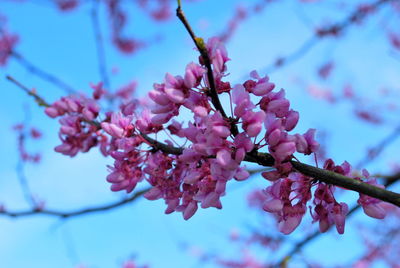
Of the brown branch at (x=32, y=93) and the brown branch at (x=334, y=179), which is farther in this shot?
the brown branch at (x=32, y=93)

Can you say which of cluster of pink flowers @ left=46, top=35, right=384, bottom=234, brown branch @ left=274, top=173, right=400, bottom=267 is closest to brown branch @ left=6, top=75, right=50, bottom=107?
cluster of pink flowers @ left=46, top=35, right=384, bottom=234

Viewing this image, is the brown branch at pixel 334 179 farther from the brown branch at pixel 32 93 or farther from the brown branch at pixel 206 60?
the brown branch at pixel 32 93

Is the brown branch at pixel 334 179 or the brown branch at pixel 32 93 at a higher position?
the brown branch at pixel 32 93

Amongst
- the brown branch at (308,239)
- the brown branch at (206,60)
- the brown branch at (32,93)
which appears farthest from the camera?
the brown branch at (308,239)

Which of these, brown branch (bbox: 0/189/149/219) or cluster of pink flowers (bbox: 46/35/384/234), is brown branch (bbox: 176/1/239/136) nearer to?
cluster of pink flowers (bbox: 46/35/384/234)

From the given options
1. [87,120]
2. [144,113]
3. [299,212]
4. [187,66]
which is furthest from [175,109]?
[87,120]

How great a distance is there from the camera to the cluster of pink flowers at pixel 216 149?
4.51ft

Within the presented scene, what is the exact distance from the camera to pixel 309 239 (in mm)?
3762

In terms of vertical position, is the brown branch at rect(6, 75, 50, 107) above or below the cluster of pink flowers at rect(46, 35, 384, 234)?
above

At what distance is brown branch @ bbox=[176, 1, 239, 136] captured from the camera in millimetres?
1232

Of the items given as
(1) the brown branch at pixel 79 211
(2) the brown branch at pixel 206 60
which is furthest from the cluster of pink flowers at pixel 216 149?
(1) the brown branch at pixel 79 211

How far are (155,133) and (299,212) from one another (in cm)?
75

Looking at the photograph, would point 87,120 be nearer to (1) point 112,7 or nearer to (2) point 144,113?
(2) point 144,113

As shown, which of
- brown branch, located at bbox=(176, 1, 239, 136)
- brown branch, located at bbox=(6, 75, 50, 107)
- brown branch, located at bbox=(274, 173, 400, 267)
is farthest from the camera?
brown branch, located at bbox=(274, 173, 400, 267)
